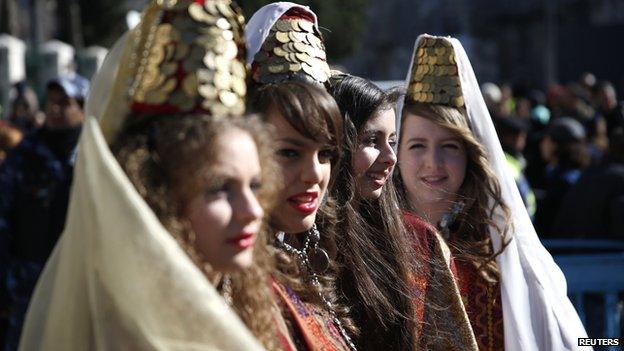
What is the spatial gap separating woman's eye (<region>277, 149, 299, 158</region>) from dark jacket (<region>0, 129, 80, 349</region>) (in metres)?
3.35

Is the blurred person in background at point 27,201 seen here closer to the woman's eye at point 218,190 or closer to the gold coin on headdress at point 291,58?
the gold coin on headdress at point 291,58

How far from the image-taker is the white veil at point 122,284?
2094 millimetres

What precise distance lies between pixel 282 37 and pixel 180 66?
1.02 m

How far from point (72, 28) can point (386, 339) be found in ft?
73.5

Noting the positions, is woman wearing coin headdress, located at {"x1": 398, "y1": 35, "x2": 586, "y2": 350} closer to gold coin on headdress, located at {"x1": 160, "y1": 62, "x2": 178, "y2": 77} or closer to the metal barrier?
the metal barrier

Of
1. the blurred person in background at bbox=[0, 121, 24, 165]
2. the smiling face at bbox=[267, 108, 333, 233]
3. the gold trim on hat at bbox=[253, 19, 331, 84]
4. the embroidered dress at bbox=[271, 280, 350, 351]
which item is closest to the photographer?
the embroidered dress at bbox=[271, 280, 350, 351]

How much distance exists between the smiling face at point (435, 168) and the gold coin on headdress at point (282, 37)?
1121mm

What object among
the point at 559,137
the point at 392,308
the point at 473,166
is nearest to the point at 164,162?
the point at 392,308

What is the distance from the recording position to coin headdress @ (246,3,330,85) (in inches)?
131

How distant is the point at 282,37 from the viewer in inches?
135

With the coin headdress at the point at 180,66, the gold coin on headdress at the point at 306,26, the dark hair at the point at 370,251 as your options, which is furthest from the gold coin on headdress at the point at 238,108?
the dark hair at the point at 370,251

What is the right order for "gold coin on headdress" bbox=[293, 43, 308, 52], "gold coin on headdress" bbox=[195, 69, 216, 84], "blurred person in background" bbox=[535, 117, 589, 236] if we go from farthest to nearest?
1. "blurred person in background" bbox=[535, 117, 589, 236]
2. "gold coin on headdress" bbox=[293, 43, 308, 52]
3. "gold coin on headdress" bbox=[195, 69, 216, 84]

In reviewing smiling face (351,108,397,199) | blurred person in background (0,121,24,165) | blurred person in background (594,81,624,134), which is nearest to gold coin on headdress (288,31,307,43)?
smiling face (351,108,397,199)

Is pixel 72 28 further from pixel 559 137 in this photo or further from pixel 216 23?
pixel 216 23
